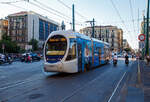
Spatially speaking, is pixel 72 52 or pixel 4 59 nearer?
pixel 72 52

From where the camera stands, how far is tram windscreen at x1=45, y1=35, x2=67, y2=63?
12.3 m

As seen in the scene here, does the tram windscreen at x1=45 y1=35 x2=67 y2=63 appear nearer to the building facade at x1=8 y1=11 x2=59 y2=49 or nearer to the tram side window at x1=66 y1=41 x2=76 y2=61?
the tram side window at x1=66 y1=41 x2=76 y2=61

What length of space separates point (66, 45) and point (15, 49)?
3922cm

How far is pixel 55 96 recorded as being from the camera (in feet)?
23.3

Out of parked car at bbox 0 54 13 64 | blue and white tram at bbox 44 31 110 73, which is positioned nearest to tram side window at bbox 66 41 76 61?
blue and white tram at bbox 44 31 110 73

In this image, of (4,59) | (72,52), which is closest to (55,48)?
(72,52)

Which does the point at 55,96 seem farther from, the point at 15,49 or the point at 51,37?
the point at 15,49

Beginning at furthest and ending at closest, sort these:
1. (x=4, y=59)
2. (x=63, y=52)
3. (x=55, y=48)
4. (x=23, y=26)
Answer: (x=23, y=26)
(x=4, y=59)
(x=55, y=48)
(x=63, y=52)

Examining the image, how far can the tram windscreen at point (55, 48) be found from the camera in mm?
12255

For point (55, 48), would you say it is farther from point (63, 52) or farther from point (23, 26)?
point (23, 26)

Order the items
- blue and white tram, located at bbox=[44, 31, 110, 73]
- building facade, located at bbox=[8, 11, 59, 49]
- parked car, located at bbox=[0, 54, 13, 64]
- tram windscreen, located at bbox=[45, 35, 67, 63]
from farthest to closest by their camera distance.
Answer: building facade, located at bbox=[8, 11, 59, 49] → parked car, located at bbox=[0, 54, 13, 64] → tram windscreen, located at bbox=[45, 35, 67, 63] → blue and white tram, located at bbox=[44, 31, 110, 73]

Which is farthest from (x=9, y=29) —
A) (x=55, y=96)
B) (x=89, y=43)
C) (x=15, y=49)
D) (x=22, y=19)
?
(x=55, y=96)

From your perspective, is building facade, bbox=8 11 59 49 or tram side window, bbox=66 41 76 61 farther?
building facade, bbox=8 11 59 49

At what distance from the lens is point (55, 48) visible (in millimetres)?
12727
